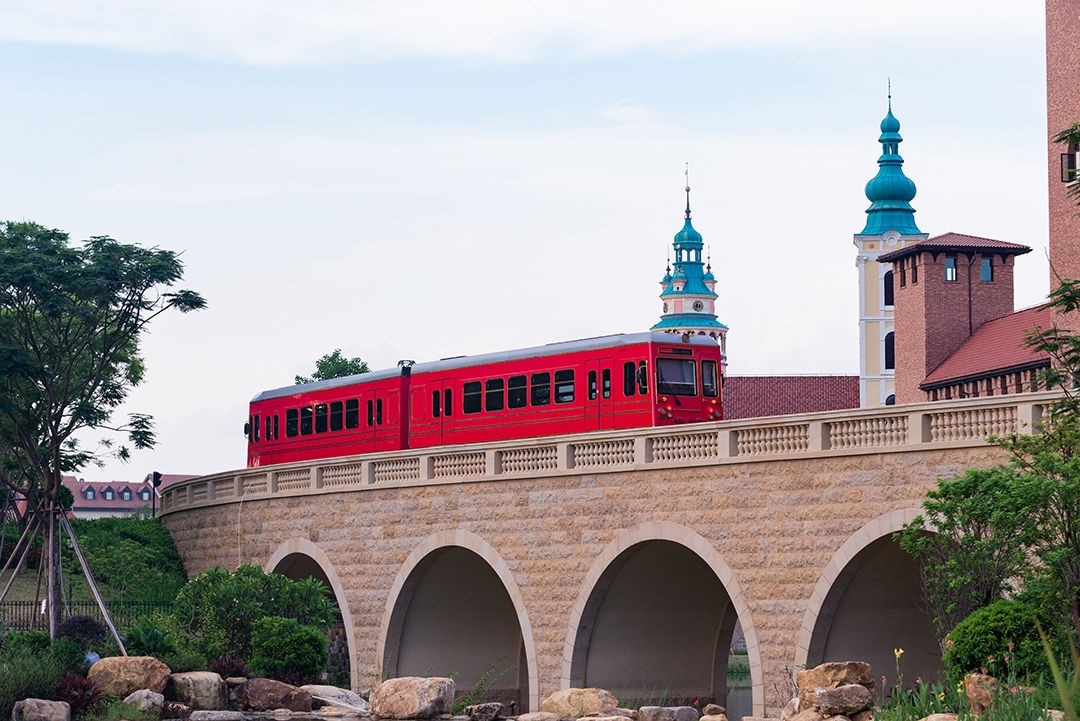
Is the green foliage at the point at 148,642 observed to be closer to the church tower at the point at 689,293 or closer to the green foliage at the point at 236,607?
the green foliage at the point at 236,607

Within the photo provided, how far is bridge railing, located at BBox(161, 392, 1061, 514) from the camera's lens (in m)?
24.4

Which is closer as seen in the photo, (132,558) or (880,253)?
(132,558)

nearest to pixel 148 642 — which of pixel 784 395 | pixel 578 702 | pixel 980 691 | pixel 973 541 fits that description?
pixel 578 702

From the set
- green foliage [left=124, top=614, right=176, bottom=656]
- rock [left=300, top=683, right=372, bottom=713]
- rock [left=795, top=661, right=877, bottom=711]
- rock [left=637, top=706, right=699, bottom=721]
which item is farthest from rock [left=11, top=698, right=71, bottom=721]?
rock [left=795, top=661, right=877, bottom=711]

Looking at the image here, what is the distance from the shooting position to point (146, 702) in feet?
90.2

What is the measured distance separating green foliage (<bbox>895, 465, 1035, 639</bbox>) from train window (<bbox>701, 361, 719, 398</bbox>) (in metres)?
11.0

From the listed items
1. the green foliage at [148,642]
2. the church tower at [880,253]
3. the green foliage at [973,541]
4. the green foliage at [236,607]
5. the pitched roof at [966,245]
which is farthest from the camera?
the church tower at [880,253]

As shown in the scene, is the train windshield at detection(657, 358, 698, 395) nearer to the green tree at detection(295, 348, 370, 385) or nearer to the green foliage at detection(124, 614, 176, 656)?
the green foliage at detection(124, 614, 176, 656)

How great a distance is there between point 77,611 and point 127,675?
1239 cm

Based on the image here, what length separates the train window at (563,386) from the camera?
110 ft

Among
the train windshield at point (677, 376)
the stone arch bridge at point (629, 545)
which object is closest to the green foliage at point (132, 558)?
the stone arch bridge at point (629, 545)

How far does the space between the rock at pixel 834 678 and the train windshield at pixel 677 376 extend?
11.2 meters

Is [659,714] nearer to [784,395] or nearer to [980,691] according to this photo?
[980,691]

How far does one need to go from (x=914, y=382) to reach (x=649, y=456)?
46986 millimetres
